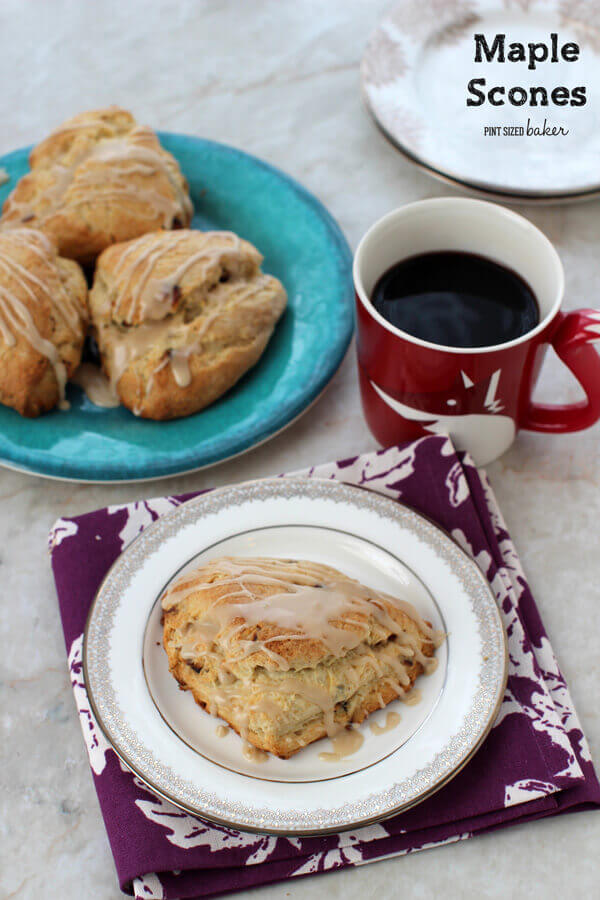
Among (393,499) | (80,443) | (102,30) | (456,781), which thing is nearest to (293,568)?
(393,499)

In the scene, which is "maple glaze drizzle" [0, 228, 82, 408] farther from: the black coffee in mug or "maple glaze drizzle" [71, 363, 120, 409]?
the black coffee in mug

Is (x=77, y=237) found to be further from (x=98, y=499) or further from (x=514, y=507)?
(x=514, y=507)

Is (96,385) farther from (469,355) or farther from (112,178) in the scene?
(469,355)

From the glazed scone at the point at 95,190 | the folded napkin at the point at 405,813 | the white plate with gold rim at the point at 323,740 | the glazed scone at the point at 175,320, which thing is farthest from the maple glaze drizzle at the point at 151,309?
the folded napkin at the point at 405,813

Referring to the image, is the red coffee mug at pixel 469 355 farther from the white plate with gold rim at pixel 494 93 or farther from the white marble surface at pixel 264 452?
the white plate with gold rim at pixel 494 93

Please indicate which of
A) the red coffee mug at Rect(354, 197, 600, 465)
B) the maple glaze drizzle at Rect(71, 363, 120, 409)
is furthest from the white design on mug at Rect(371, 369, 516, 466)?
the maple glaze drizzle at Rect(71, 363, 120, 409)
